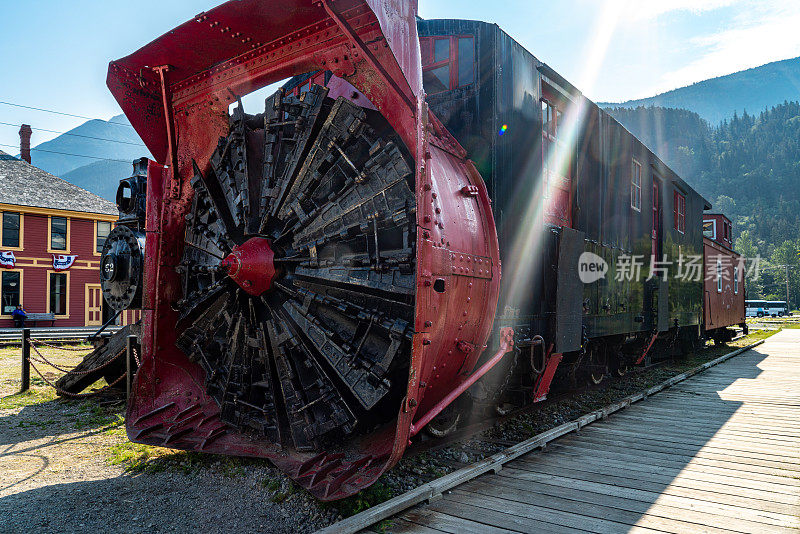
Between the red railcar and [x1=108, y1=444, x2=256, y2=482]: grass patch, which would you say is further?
the red railcar

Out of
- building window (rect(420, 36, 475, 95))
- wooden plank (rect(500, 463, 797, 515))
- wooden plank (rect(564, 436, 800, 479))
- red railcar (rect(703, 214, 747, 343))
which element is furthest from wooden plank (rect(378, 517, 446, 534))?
red railcar (rect(703, 214, 747, 343))

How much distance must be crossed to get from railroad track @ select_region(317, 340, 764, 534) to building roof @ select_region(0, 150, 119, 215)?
90.6ft

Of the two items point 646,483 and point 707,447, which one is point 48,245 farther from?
point 646,483

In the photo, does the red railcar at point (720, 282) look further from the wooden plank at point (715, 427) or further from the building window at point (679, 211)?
the wooden plank at point (715, 427)

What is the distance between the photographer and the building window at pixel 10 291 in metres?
25.8

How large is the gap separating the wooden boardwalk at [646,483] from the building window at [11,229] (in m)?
28.7

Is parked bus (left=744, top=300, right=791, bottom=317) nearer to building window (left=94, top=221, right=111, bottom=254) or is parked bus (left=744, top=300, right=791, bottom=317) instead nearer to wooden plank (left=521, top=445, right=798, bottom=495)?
building window (left=94, top=221, right=111, bottom=254)

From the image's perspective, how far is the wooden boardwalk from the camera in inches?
145

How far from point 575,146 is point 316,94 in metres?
3.92

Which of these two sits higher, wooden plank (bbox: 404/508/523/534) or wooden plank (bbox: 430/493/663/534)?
wooden plank (bbox: 404/508/523/534)

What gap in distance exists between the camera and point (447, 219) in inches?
160

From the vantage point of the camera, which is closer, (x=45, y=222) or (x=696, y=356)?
(x=696, y=356)

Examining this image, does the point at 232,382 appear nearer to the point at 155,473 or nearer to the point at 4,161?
the point at 155,473

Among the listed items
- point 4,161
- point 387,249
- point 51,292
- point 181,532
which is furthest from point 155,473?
point 4,161
